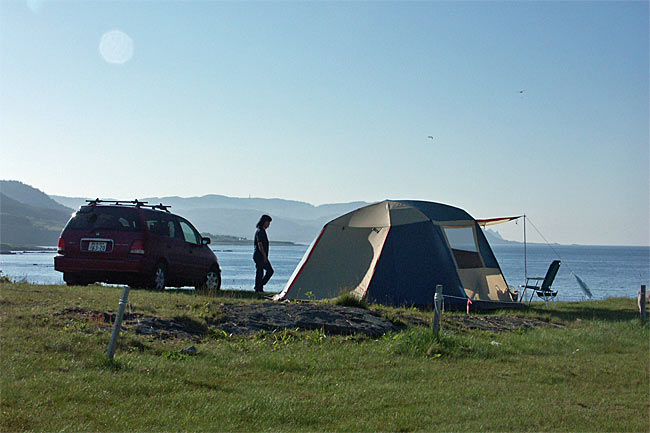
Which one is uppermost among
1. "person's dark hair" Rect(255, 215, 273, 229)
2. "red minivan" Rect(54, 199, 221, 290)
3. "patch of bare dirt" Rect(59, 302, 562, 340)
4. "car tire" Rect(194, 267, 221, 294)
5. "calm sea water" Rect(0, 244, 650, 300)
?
"person's dark hair" Rect(255, 215, 273, 229)

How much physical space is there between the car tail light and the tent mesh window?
720 centimetres

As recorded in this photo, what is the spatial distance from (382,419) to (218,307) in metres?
5.19

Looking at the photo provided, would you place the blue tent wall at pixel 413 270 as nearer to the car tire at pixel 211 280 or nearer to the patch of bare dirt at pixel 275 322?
the patch of bare dirt at pixel 275 322

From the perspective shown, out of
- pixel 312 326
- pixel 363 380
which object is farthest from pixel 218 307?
pixel 363 380

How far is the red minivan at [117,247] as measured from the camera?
42.5ft

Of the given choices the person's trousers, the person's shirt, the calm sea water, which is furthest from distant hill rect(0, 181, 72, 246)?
the person's shirt

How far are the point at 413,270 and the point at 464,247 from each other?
2584 millimetres

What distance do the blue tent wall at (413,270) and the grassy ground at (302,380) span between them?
3.84m

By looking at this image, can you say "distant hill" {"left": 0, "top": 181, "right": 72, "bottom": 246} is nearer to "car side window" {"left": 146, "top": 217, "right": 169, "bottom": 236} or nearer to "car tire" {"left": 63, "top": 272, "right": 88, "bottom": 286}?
"car tire" {"left": 63, "top": 272, "right": 88, "bottom": 286}

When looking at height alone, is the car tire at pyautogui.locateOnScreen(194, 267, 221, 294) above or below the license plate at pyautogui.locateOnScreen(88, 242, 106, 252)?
below

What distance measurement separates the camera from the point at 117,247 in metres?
12.9

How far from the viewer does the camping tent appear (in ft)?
46.8

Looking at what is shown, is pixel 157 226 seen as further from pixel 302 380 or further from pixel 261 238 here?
pixel 302 380

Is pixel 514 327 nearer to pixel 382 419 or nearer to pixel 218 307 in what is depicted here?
pixel 218 307
